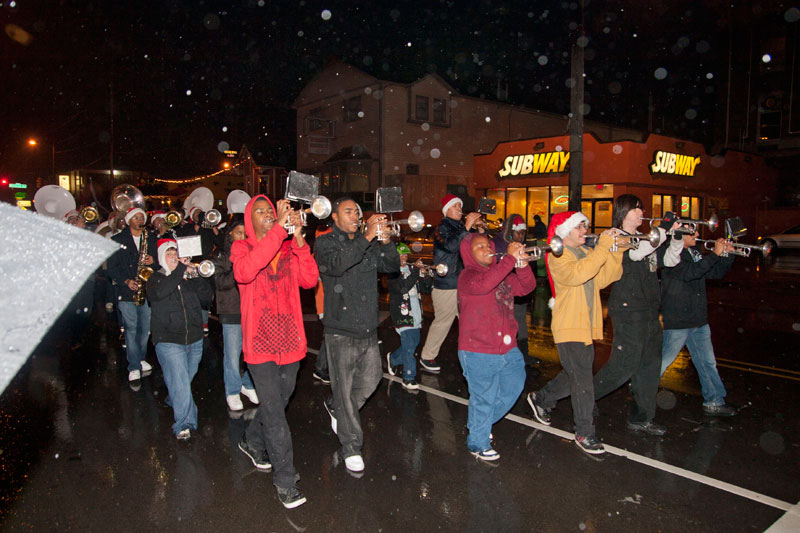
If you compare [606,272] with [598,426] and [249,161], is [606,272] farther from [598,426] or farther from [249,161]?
[249,161]

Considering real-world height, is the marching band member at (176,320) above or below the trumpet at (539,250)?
below

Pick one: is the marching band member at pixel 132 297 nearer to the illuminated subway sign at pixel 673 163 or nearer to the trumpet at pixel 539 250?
the trumpet at pixel 539 250

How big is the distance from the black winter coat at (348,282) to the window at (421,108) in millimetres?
26110

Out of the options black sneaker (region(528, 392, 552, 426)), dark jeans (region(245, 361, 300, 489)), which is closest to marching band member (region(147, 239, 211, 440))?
dark jeans (region(245, 361, 300, 489))

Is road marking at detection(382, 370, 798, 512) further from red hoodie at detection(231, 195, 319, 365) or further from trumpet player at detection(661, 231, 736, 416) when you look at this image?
red hoodie at detection(231, 195, 319, 365)

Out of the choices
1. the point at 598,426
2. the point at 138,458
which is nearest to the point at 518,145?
the point at 598,426

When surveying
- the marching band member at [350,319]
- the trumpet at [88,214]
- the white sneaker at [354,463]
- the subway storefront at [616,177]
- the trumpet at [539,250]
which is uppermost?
the subway storefront at [616,177]

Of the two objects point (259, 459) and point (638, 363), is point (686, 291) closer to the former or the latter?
point (638, 363)

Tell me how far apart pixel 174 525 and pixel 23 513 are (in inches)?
45.3

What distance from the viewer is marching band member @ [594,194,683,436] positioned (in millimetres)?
4777

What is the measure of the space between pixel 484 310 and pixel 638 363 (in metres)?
1.60

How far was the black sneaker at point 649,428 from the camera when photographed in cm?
490

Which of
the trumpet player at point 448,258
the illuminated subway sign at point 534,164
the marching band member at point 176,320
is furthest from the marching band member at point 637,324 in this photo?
the illuminated subway sign at point 534,164

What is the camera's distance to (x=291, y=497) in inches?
150
